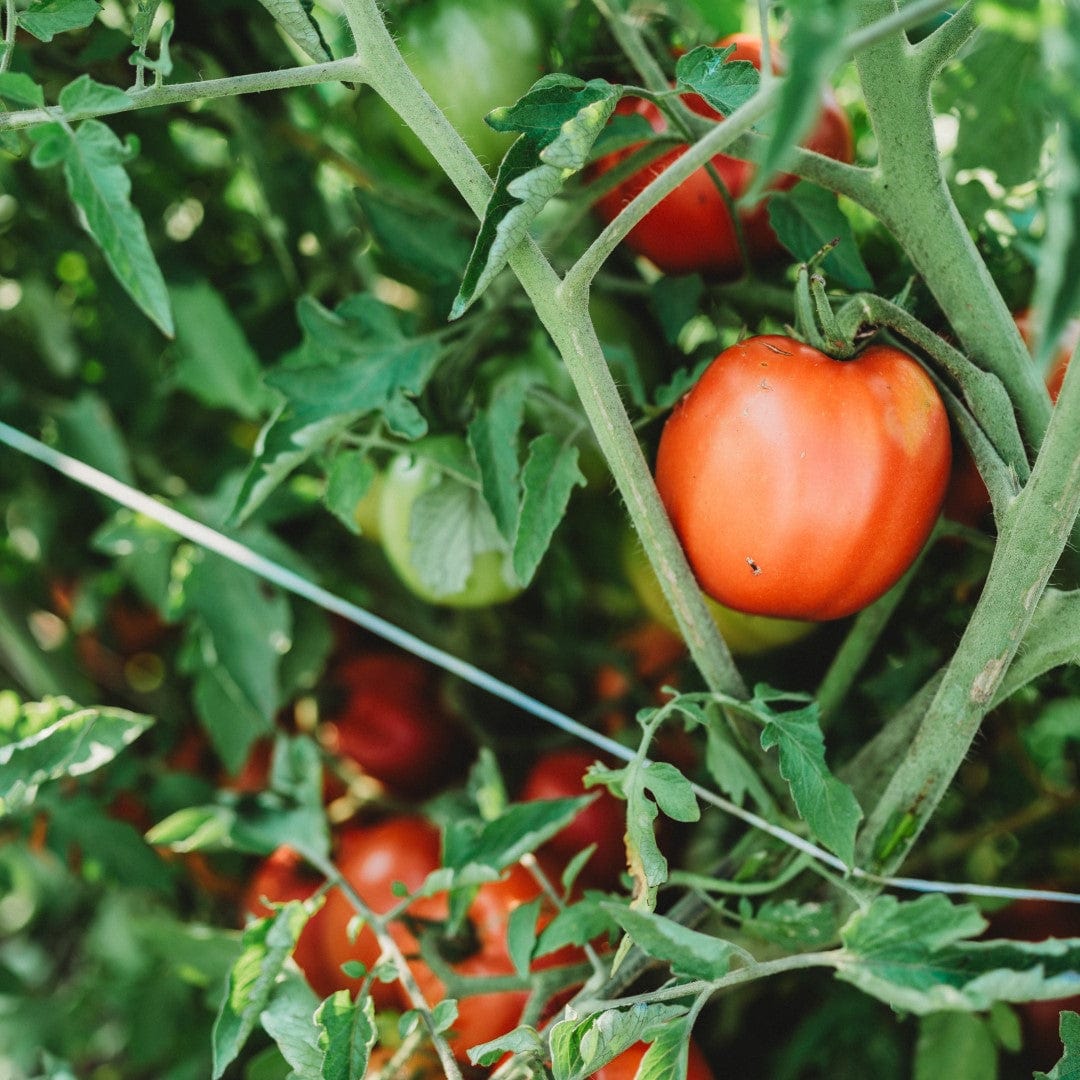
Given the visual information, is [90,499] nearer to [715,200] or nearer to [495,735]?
[495,735]

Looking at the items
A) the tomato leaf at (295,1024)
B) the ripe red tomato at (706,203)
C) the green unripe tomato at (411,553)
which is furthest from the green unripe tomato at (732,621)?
the tomato leaf at (295,1024)

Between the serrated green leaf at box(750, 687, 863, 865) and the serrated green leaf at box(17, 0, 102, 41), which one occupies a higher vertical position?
the serrated green leaf at box(17, 0, 102, 41)

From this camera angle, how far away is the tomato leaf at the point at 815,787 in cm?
42

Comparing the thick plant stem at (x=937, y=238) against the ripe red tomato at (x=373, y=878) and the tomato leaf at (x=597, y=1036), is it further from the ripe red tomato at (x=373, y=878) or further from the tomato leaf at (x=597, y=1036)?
the ripe red tomato at (x=373, y=878)

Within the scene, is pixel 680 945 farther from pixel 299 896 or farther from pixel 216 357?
pixel 216 357

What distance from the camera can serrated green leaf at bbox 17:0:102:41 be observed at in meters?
0.40

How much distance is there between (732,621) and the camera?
62 cm

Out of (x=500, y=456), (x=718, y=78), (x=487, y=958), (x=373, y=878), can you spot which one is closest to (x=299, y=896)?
(x=373, y=878)

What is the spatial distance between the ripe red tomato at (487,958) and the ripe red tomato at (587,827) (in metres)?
0.06

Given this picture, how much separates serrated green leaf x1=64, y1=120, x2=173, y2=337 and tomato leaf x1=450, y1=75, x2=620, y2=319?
0.40 ft

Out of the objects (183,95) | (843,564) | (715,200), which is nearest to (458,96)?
(715,200)

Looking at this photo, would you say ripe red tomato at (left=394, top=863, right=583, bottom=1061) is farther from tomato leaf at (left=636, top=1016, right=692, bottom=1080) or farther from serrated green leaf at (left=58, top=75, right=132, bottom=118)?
serrated green leaf at (left=58, top=75, right=132, bottom=118)

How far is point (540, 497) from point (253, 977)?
29 centimetres

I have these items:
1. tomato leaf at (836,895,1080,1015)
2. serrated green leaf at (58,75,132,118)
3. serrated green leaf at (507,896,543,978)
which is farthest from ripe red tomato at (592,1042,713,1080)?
serrated green leaf at (58,75,132,118)
